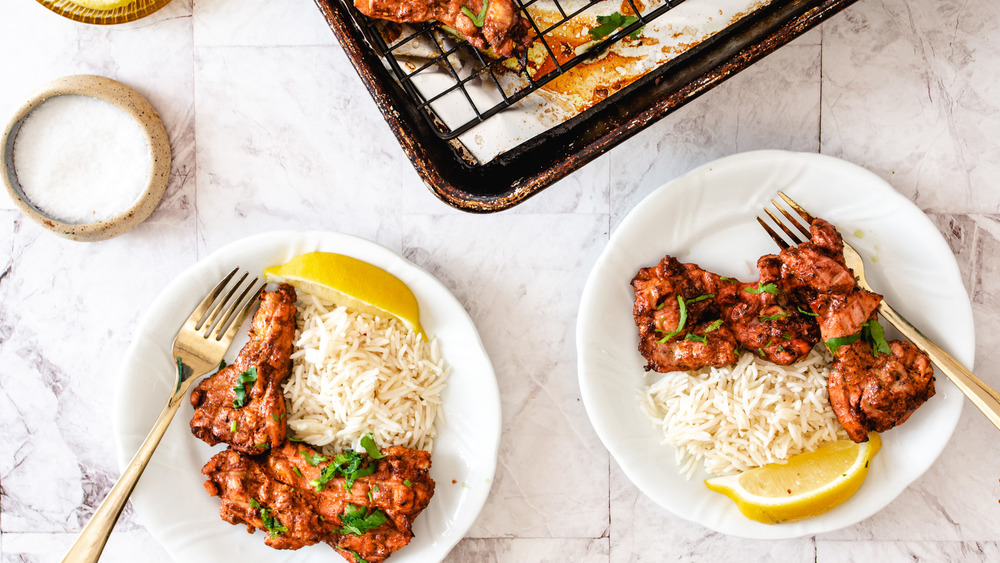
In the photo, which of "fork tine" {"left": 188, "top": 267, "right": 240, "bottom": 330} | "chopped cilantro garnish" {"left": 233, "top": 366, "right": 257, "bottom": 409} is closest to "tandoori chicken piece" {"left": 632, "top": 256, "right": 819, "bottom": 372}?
"chopped cilantro garnish" {"left": 233, "top": 366, "right": 257, "bottom": 409}

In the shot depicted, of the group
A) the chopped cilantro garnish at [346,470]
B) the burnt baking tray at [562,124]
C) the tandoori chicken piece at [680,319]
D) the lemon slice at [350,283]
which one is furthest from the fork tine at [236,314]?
the tandoori chicken piece at [680,319]

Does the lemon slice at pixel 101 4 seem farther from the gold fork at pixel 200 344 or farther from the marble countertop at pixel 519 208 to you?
the gold fork at pixel 200 344

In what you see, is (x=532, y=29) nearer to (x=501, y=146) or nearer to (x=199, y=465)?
(x=501, y=146)

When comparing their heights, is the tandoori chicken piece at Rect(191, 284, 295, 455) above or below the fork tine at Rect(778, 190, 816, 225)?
above

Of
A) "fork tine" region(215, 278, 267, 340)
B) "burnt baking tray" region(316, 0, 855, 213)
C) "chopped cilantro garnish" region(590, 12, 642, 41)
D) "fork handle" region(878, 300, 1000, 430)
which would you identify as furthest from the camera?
"fork tine" region(215, 278, 267, 340)

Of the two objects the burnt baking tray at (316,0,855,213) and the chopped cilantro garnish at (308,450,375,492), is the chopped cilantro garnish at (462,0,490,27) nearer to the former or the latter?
the burnt baking tray at (316,0,855,213)

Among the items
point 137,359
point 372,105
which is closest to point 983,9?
point 372,105
